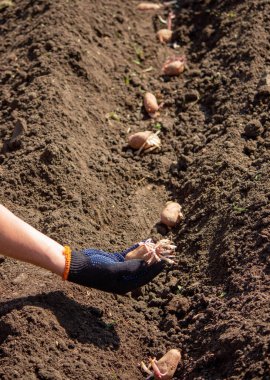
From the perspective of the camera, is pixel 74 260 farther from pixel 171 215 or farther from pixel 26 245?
pixel 171 215

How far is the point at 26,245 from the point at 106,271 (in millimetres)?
350

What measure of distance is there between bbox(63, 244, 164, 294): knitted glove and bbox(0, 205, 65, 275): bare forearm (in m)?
0.05

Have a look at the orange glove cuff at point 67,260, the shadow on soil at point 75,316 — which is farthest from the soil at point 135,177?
the orange glove cuff at point 67,260

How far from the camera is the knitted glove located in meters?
3.32

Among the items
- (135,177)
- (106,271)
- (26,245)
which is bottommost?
(135,177)

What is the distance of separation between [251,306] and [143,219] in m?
1.00

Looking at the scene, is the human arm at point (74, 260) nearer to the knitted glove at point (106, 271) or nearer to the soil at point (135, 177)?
the knitted glove at point (106, 271)

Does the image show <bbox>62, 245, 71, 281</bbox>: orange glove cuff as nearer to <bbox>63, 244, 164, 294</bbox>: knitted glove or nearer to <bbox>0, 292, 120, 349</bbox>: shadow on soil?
<bbox>63, 244, 164, 294</bbox>: knitted glove

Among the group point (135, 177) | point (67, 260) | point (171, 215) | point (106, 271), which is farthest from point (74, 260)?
point (135, 177)

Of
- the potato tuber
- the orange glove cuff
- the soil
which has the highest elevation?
the orange glove cuff

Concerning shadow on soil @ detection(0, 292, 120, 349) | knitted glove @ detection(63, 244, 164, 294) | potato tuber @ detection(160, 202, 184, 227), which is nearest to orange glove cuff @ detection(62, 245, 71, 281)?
knitted glove @ detection(63, 244, 164, 294)

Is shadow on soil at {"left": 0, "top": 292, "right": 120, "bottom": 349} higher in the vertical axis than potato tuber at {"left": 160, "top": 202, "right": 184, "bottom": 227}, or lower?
higher

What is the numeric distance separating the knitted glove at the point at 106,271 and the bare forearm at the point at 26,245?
0.16 ft

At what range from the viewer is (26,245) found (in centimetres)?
324
